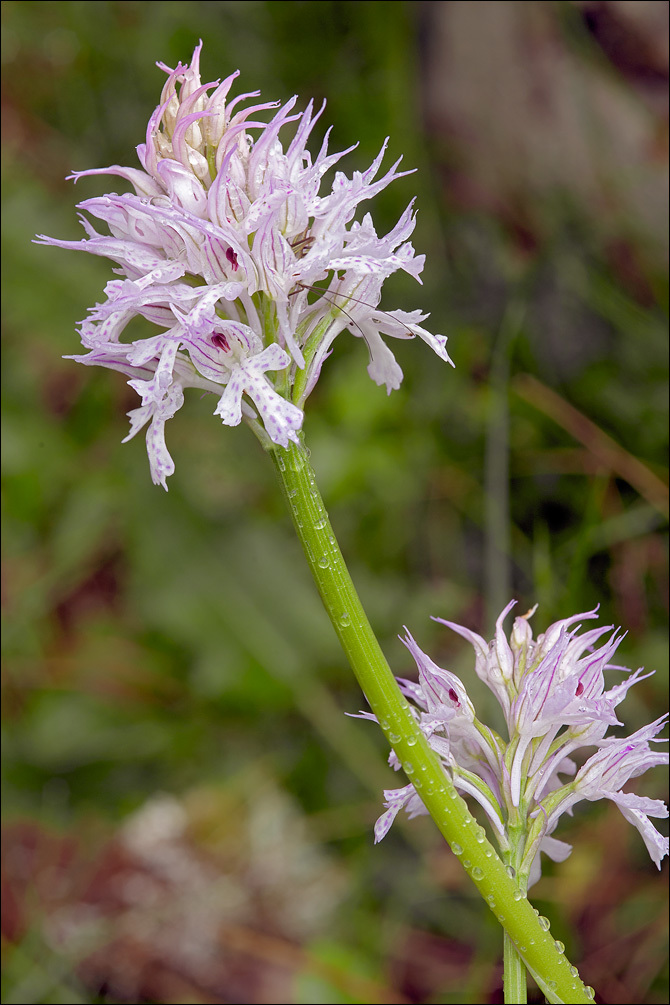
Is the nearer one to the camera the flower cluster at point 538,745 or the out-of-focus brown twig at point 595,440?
the flower cluster at point 538,745

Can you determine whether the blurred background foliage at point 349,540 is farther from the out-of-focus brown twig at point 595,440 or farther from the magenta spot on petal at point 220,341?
the magenta spot on petal at point 220,341

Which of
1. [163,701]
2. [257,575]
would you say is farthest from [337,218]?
[163,701]

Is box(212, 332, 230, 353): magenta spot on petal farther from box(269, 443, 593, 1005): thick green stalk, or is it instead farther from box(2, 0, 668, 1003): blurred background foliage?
box(2, 0, 668, 1003): blurred background foliage

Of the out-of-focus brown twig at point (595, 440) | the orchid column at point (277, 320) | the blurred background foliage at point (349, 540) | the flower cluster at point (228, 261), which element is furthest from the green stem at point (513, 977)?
the out-of-focus brown twig at point (595, 440)

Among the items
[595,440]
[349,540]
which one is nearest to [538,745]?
[595,440]

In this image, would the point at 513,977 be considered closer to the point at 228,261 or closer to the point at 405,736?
the point at 405,736
